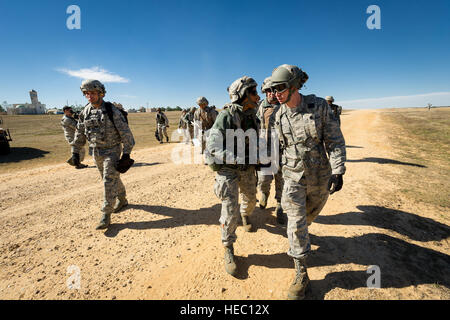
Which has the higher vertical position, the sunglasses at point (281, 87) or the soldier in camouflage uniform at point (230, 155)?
the sunglasses at point (281, 87)

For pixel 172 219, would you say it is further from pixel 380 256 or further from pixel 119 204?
pixel 380 256

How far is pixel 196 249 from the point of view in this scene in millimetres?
3283

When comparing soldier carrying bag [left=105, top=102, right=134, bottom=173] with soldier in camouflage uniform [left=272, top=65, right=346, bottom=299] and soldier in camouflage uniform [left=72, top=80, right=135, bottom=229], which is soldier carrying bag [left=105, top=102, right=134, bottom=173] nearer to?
soldier in camouflage uniform [left=72, top=80, right=135, bottom=229]

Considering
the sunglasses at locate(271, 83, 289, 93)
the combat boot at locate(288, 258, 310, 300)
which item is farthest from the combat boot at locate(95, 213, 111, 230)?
the sunglasses at locate(271, 83, 289, 93)

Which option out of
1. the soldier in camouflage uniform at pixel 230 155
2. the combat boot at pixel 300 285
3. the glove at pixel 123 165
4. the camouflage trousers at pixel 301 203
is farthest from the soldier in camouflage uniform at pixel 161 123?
the combat boot at pixel 300 285

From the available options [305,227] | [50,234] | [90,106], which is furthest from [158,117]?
[305,227]

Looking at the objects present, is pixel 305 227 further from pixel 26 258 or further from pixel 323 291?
pixel 26 258

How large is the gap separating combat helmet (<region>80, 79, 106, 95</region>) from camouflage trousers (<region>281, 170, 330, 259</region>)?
3798 mm

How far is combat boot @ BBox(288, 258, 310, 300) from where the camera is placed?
7.56 ft

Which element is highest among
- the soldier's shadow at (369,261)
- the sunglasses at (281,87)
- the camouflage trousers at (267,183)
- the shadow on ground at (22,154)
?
the sunglasses at (281,87)

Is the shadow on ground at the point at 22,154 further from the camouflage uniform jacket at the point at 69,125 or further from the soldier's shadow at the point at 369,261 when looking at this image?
the soldier's shadow at the point at 369,261

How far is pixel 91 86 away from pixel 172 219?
2988mm

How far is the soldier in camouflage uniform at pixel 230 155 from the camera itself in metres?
2.82

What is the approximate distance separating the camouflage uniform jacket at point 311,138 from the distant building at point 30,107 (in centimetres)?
11394
